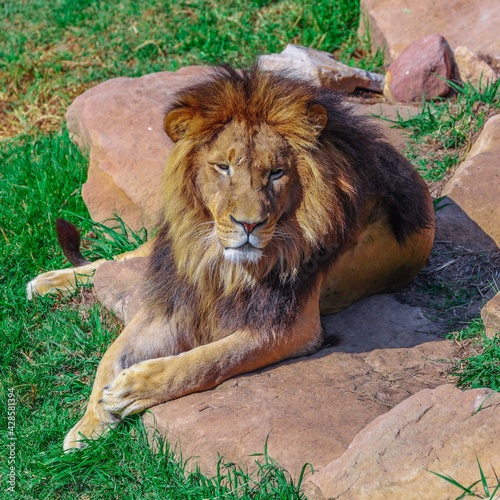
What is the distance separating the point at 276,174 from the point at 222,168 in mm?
210

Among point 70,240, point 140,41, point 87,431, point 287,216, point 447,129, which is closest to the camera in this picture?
point 287,216

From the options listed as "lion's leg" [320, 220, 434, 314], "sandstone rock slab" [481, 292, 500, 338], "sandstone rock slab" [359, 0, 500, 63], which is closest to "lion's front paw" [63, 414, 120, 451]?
"lion's leg" [320, 220, 434, 314]

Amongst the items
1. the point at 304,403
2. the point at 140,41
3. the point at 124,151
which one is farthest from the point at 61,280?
the point at 140,41

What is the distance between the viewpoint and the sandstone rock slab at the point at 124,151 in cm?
530

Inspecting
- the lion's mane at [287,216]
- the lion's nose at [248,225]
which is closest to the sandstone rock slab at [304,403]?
the lion's mane at [287,216]

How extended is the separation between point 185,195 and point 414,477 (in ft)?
4.70

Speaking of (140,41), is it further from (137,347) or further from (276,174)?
(276,174)

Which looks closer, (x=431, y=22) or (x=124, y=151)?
(x=124, y=151)

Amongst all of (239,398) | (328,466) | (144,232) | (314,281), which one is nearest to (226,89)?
(314,281)

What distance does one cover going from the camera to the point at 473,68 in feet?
20.0

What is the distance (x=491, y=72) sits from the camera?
6.02 m

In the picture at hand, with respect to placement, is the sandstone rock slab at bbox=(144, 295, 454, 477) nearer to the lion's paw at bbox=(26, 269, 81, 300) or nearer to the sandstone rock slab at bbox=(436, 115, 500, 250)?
the sandstone rock slab at bbox=(436, 115, 500, 250)

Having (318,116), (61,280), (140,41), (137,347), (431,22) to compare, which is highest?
(318,116)

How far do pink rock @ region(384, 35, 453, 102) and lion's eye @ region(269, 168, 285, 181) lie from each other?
286cm
